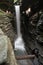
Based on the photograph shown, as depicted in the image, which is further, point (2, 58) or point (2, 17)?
point (2, 17)

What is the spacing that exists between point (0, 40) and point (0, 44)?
51mm

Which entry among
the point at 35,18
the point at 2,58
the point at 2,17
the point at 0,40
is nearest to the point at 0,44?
the point at 0,40

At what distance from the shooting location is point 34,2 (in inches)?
245

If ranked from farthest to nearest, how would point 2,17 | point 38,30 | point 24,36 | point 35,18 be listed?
point 24,36 < point 35,18 < point 38,30 < point 2,17

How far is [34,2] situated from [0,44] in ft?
16.6

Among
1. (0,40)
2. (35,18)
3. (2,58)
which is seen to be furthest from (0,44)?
(35,18)

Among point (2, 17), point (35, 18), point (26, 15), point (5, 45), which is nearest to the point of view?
point (5, 45)

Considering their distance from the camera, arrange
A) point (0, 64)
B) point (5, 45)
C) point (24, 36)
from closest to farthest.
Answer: point (0, 64)
point (5, 45)
point (24, 36)

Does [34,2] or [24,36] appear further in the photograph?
[24,36]

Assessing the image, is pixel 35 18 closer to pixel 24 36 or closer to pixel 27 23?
pixel 27 23

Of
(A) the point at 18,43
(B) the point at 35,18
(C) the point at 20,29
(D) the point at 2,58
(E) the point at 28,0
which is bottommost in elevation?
(A) the point at 18,43

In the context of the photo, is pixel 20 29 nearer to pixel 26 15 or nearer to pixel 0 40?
pixel 26 15

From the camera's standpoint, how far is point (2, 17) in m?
4.08

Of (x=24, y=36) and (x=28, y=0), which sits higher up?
(x=28, y=0)
